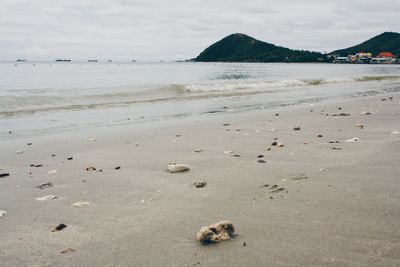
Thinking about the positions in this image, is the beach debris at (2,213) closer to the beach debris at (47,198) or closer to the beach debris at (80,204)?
the beach debris at (47,198)

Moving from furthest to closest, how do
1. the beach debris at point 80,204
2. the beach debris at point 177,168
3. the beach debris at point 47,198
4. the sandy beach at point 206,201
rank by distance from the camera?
the beach debris at point 177,168 → the beach debris at point 47,198 → the beach debris at point 80,204 → the sandy beach at point 206,201

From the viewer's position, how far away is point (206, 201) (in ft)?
12.3

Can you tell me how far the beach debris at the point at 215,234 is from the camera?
2787mm

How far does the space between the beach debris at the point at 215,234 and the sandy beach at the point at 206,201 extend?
0.05 metres

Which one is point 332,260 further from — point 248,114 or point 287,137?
point 248,114

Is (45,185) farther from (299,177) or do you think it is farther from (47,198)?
(299,177)

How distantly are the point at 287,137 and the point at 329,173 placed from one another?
297cm

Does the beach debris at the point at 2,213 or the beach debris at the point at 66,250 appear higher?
the beach debris at the point at 66,250

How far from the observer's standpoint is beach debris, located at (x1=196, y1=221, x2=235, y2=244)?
279 cm

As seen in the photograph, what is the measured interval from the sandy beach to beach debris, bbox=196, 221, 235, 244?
0.18 feet

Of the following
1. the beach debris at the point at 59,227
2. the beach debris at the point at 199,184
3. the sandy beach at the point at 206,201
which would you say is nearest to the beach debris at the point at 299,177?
the sandy beach at the point at 206,201

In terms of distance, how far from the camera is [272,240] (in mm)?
2799

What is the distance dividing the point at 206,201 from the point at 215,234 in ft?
3.11

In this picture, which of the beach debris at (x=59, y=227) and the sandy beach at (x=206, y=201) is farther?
the beach debris at (x=59, y=227)
